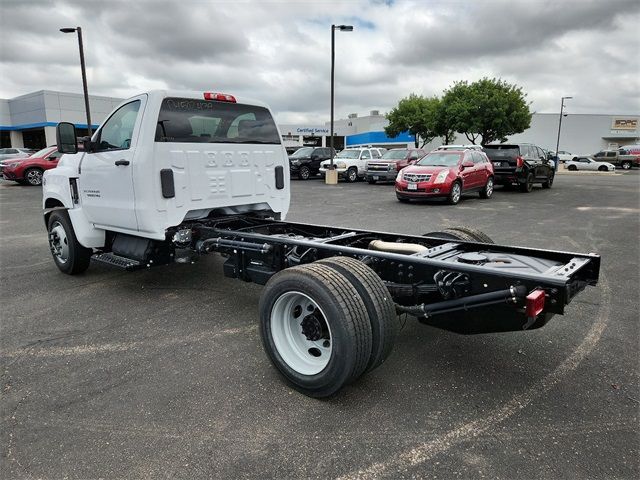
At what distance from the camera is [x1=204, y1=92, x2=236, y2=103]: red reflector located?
5023mm

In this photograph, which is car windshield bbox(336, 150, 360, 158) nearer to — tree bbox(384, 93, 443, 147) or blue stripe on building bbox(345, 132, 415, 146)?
tree bbox(384, 93, 443, 147)

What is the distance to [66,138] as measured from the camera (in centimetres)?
521

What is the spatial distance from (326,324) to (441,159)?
12983 mm

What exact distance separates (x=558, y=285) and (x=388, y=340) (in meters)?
1.08

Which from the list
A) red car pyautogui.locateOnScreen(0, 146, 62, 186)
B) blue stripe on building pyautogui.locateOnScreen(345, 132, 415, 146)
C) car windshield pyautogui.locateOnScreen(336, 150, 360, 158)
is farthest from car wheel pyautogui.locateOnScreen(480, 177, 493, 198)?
blue stripe on building pyautogui.locateOnScreen(345, 132, 415, 146)

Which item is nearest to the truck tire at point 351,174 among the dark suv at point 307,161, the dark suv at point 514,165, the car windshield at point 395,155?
the car windshield at point 395,155

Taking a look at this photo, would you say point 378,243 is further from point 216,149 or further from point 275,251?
point 216,149

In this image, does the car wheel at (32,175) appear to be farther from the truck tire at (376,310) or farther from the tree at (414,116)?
the tree at (414,116)

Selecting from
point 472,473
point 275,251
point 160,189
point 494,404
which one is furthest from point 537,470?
point 160,189

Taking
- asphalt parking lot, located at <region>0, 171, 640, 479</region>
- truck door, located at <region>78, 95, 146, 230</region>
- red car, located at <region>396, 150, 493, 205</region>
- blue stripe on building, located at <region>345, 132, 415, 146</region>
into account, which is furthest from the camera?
blue stripe on building, located at <region>345, 132, 415, 146</region>

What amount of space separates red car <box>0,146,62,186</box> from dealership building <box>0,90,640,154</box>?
23242mm

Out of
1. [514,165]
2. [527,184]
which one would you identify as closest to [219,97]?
[514,165]

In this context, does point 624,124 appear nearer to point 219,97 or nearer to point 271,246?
point 219,97

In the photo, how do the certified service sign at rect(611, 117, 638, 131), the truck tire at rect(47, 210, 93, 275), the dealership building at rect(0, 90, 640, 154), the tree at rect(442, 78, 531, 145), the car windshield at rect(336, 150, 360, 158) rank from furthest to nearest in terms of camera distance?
the certified service sign at rect(611, 117, 638, 131) → the dealership building at rect(0, 90, 640, 154) → the tree at rect(442, 78, 531, 145) → the car windshield at rect(336, 150, 360, 158) → the truck tire at rect(47, 210, 93, 275)
